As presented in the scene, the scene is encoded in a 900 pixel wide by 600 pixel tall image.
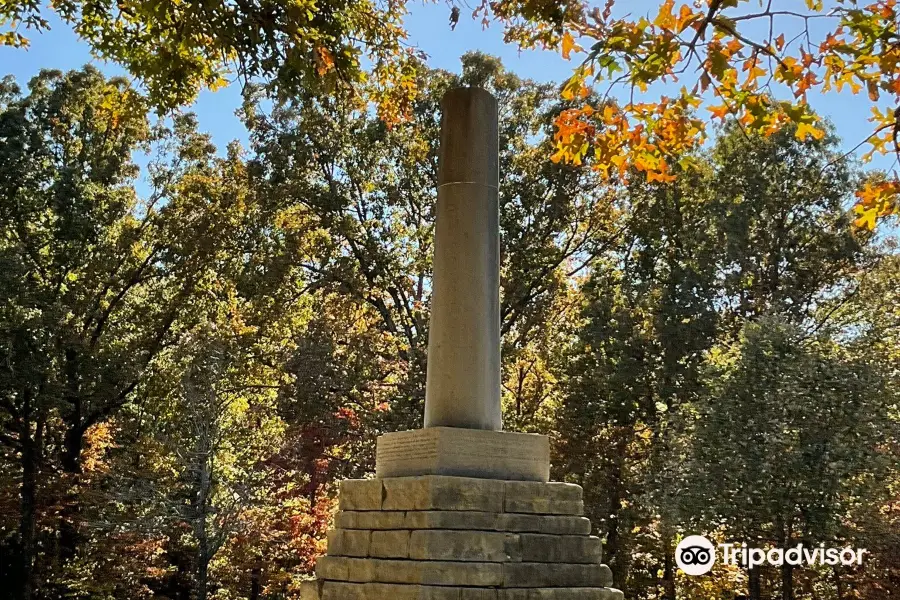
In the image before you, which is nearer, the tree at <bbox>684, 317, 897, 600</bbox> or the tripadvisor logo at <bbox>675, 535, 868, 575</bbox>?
the tree at <bbox>684, 317, 897, 600</bbox>

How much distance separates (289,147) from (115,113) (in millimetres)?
11374

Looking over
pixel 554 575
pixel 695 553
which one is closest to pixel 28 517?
pixel 695 553

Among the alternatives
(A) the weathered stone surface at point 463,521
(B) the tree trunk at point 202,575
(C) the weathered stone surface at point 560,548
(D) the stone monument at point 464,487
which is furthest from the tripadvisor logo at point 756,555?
(D) the stone monument at point 464,487

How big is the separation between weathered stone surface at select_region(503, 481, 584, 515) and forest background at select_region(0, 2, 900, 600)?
10.5m

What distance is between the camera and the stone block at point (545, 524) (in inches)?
251

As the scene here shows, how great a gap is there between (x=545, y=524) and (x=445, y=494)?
823 millimetres

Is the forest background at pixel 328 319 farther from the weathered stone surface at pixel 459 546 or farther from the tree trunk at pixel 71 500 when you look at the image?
the weathered stone surface at pixel 459 546

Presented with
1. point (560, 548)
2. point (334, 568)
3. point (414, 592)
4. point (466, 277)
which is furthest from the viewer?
point (466, 277)

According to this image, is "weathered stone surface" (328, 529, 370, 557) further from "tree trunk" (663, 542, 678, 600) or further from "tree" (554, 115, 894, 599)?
"tree trunk" (663, 542, 678, 600)

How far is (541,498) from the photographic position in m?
6.60

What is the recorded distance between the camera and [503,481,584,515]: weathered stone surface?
645cm

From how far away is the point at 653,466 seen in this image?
60.1ft

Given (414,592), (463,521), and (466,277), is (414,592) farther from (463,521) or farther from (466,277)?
(466,277)

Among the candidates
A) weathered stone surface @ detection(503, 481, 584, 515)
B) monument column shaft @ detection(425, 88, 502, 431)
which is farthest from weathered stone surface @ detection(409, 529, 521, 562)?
monument column shaft @ detection(425, 88, 502, 431)
